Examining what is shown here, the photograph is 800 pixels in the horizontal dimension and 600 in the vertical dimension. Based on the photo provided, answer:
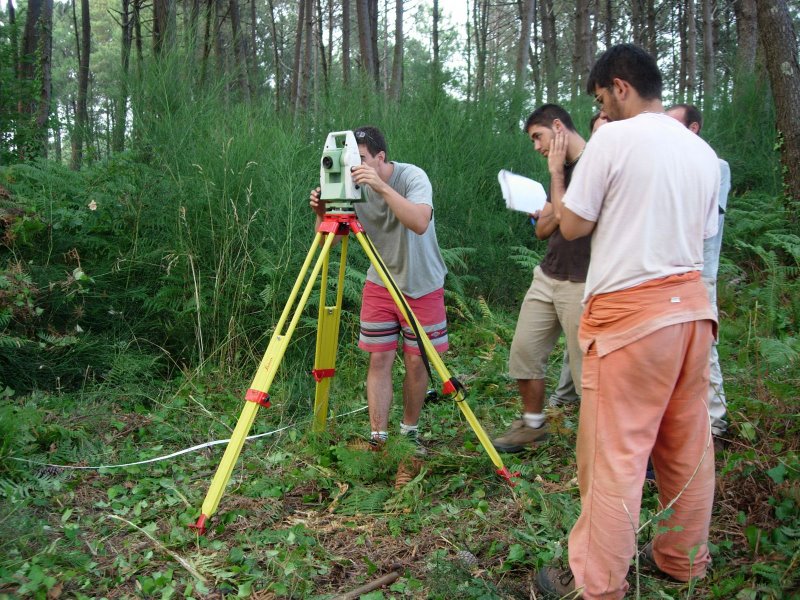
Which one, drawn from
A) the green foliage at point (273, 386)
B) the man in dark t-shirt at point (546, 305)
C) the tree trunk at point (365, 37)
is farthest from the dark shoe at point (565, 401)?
the tree trunk at point (365, 37)

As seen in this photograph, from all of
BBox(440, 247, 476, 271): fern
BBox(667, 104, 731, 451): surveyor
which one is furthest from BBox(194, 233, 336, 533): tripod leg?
BBox(440, 247, 476, 271): fern

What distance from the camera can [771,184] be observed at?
8.88 meters

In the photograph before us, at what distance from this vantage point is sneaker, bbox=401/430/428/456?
159 inches

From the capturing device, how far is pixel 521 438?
410 centimetres

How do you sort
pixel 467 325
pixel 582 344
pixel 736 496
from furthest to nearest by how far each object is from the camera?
pixel 467 325 → pixel 736 496 → pixel 582 344

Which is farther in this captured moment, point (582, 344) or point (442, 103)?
point (442, 103)

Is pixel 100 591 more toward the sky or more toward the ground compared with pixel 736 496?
more toward the ground

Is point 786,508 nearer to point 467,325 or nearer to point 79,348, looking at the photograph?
point 467,325

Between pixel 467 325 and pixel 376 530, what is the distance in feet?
11.5

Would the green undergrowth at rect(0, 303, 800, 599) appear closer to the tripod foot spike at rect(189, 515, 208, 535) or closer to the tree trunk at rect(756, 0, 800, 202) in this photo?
the tripod foot spike at rect(189, 515, 208, 535)

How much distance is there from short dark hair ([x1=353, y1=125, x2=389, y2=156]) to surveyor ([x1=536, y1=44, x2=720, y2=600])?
5.56ft

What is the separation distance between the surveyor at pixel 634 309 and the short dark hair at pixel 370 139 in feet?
5.56

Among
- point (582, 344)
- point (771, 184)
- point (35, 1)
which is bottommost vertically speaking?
point (582, 344)

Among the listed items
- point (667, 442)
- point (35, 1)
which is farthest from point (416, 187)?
point (35, 1)
